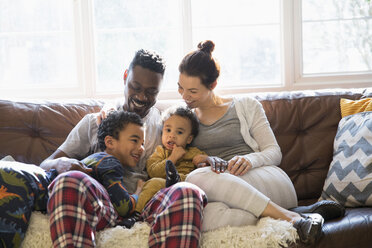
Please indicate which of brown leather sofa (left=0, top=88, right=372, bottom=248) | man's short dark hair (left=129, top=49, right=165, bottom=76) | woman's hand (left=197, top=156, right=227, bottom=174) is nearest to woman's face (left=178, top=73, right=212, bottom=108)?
man's short dark hair (left=129, top=49, right=165, bottom=76)

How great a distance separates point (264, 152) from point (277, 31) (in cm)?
121

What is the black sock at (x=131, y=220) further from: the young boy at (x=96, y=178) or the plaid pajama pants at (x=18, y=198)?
the plaid pajama pants at (x=18, y=198)

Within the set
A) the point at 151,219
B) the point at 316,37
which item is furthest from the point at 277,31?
the point at 151,219

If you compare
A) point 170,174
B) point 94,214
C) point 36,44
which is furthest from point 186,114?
point 36,44

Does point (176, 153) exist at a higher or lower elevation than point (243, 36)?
lower

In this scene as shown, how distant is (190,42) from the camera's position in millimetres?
3098

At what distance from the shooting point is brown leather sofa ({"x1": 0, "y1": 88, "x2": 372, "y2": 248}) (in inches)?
95.0

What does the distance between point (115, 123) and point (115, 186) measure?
1.14 feet

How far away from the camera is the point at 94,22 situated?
3107 mm

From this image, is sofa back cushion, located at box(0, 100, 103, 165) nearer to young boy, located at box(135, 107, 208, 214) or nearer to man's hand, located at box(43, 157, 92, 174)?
man's hand, located at box(43, 157, 92, 174)

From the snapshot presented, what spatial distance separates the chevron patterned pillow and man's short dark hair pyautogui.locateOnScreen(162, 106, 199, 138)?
703mm

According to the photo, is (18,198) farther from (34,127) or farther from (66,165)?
(34,127)

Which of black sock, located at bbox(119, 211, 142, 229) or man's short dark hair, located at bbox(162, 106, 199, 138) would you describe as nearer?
black sock, located at bbox(119, 211, 142, 229)

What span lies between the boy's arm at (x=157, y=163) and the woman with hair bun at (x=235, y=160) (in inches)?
7.0
